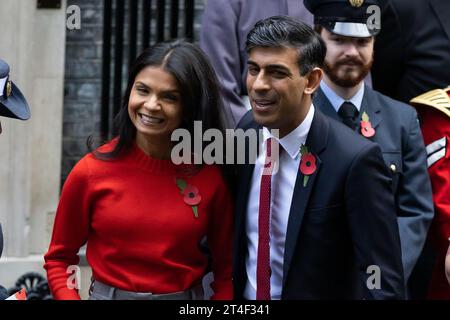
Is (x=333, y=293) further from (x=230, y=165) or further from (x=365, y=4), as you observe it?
(x=365, y=4)

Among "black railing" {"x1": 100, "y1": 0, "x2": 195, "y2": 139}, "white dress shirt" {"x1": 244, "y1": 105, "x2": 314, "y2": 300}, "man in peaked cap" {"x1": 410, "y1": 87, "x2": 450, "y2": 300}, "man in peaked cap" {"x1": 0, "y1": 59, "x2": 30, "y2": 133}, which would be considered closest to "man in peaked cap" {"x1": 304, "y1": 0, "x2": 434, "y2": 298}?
"man in peaked cap" {"x1": 410, "y1": 87, "x2": 450, "y2": 300}

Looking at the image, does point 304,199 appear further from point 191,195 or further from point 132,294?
point 132,294

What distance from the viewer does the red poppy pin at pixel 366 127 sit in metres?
5.39

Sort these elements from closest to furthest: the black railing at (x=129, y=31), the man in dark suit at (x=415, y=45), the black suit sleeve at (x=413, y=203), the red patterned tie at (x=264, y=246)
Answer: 1. the red patterned tie at (x=264, y=246)
2. the black suit sleeve at (x=413, y=203)
3. the man in dark suit at (x=415, y=45)
4. the black railing at (x=129, y=31)

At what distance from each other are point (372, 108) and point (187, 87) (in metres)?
1.16

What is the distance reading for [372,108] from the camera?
5.49 meters

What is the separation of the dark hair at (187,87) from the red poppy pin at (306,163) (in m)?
0.41

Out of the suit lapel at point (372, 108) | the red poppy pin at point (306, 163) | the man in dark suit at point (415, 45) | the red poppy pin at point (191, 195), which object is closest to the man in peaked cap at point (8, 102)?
the red poppy pin at point (191, 195)

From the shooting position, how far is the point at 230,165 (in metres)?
4.85

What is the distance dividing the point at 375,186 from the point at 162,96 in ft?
3.09

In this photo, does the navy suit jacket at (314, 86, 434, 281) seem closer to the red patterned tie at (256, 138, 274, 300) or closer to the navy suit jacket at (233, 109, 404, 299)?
the navy suit jacket at (233, 109, 404, 299)

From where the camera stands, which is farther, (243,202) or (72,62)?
(72,62)

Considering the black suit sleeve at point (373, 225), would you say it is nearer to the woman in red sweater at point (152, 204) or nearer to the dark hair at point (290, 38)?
the dark hair at point (290, 38)

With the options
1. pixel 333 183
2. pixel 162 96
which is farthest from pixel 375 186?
pixel 162 96
